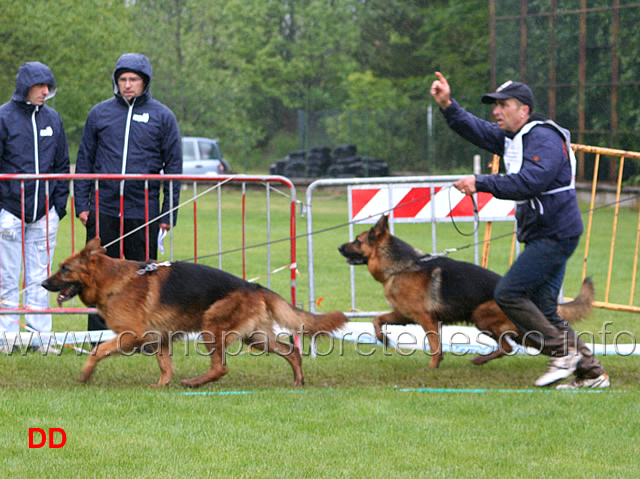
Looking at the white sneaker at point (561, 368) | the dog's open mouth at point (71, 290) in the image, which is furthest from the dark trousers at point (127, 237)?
the white sneaker at point (561, 368)

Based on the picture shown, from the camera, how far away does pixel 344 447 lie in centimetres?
450

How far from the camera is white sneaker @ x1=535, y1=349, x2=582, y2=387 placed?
592cm

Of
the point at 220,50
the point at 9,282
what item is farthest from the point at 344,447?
the point at 220,50

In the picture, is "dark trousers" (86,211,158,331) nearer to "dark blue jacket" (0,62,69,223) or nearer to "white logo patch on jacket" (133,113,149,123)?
"dark blue jacket" (0,62,69,223)

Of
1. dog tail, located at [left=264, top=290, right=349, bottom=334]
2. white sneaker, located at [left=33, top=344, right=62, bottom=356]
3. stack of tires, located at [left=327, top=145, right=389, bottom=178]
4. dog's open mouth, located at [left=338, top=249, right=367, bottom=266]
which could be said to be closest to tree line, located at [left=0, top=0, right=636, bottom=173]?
stack of tires, located at [left=327, top=145, right=389, bottom=178]

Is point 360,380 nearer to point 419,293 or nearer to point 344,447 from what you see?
point 419,293

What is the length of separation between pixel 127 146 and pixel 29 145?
2.63 ft

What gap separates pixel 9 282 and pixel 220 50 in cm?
3708

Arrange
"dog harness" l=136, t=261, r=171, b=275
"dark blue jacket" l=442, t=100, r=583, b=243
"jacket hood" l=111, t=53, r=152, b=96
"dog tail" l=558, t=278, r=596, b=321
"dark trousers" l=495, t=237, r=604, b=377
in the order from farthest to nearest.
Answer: "jacket hood" l=111, t=53, r=152, b=96 → "dog tail" l=558, t=278, r=596, b=321 → "dog harness" l=136, t=261, r=171, b=275 → "dark trousers" l=495, t=237, r=604, b=377 → "dark blue jacket" l=442, t=100, r=583, b=243

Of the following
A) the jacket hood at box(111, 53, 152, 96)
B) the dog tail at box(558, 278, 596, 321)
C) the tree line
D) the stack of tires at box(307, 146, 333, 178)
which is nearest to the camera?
the dog tail at box(558, 278, 596, 321)

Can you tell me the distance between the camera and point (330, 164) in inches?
1236

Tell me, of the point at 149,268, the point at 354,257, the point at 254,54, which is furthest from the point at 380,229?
the point at 254,54

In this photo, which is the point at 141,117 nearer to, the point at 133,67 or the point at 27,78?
the point at 133,67

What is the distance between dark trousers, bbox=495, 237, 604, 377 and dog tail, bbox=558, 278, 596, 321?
495 mm
